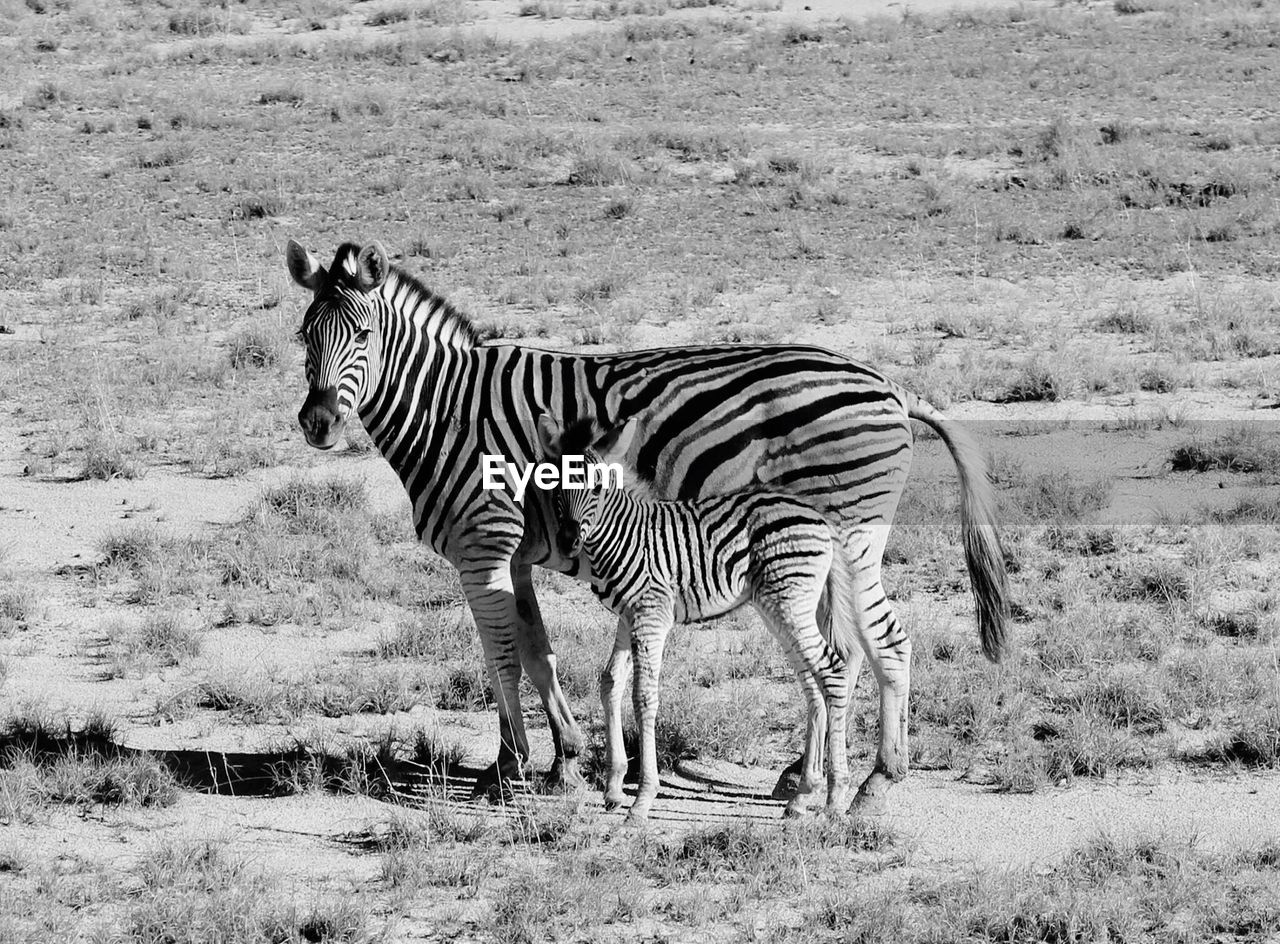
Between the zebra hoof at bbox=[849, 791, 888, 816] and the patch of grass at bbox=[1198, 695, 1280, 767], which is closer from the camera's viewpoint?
the zebra hoof at bbox=[849, 791, 888, 816]

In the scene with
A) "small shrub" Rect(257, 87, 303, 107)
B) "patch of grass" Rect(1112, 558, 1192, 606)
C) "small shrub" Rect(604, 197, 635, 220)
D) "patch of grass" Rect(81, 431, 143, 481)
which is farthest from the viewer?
"small shrub" Rect(257, 87, 303, 107)

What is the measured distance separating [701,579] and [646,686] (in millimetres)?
518

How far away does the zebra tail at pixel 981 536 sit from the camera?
24.4 feet

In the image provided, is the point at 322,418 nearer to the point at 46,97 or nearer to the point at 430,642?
the point at 430,642

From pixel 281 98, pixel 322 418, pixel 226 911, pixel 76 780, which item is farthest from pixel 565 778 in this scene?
pixel 281 98

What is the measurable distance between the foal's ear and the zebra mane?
0.66 meters

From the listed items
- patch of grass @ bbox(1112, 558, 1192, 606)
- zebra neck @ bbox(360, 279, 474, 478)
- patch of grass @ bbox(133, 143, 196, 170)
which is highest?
patch of grass @ bbox(133, 143, 196, 170)

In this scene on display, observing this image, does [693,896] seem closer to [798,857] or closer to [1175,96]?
[798,857]

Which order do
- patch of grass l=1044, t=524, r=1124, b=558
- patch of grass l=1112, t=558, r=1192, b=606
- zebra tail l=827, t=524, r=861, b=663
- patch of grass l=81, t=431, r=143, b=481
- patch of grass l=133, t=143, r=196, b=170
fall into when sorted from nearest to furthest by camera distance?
1. zebra tail l=827, t=524, r=861, b=663
2. patch of grass l=1112, t=558, r=1192, b=606
3. patch of grass l=1044, t=524, r=1124, b=558
4. patch of grass l=81, t=431, r=143, b=481
5. patch of grass l=133, t=143, r=196, b=170

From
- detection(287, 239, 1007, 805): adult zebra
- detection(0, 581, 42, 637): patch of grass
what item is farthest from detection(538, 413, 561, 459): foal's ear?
detection(0, 581, 42, 637): patch of grass

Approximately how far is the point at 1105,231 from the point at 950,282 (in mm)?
2857

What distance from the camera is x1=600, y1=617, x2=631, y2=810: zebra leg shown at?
690 cm

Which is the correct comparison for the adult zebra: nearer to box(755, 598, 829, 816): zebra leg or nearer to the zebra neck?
the zebra neck

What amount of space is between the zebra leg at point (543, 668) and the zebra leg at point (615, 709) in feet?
1.20
